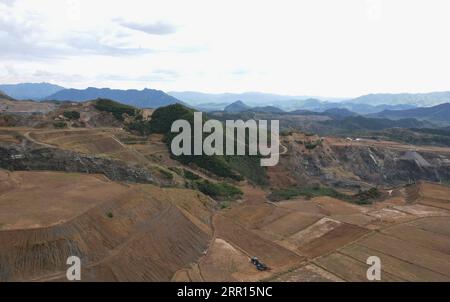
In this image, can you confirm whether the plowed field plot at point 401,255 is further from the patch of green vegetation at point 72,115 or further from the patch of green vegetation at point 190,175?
the patch of green vegetation at point 72,115

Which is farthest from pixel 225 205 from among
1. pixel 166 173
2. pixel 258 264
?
pixel 258 264

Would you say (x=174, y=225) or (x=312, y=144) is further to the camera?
(x=312, y=144)

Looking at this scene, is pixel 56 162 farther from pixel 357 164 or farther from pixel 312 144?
pixel 357 164

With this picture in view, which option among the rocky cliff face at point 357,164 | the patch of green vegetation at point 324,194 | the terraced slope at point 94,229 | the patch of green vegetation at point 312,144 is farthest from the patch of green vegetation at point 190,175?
the patch of green vegetation at point 312,144
